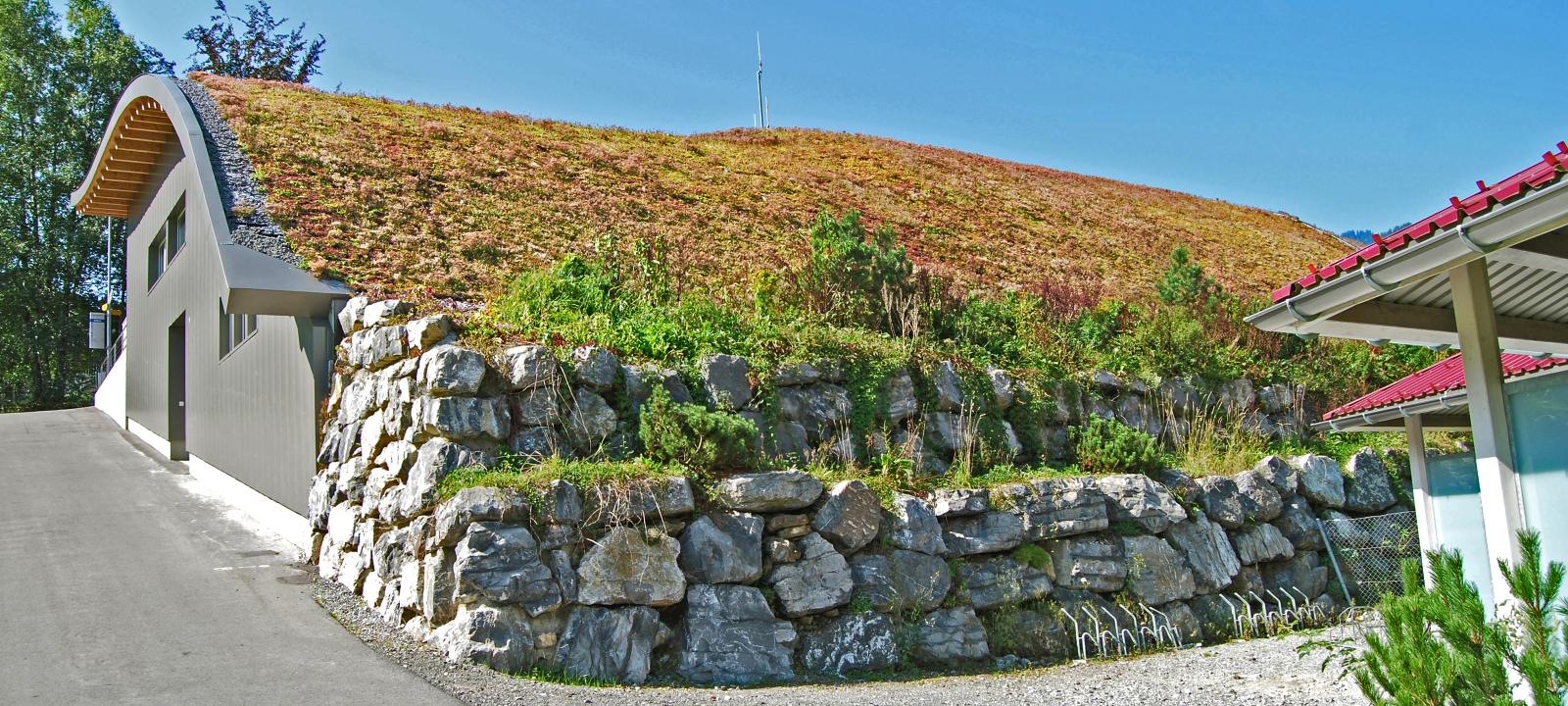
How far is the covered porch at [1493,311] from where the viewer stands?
4.34 meters

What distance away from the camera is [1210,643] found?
29.8 feet

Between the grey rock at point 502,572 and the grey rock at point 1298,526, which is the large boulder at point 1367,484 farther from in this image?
the grey rock at point 502,572

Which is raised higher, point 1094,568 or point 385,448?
point 385,448

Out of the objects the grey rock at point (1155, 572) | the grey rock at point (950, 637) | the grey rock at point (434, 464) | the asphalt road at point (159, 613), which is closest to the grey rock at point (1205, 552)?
the grey rock at point (1155, 572)

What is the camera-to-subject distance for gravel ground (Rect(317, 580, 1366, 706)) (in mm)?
6625

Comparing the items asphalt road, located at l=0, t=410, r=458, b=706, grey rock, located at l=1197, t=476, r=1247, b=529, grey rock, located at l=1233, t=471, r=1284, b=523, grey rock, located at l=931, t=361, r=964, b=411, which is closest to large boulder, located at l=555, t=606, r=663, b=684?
asphalt road, located at l=0, t=410, r=458, b=706

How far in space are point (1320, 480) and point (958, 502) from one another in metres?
4.83

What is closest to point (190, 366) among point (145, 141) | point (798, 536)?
point (145, 141)

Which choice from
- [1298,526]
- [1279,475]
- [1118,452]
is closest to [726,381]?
[1118,452]

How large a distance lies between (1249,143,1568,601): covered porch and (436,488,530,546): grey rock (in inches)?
198

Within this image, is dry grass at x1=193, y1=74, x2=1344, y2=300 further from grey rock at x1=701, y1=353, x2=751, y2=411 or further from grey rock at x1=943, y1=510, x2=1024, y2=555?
grey rock at x1=943, y1=510, x2=1024, y2=555

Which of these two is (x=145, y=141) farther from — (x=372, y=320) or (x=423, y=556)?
(x=423, y=556)

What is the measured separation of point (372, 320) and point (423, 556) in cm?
303

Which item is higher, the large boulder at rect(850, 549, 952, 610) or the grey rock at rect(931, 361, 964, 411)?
the grey rock at rect(931, 361, 964, 411)
